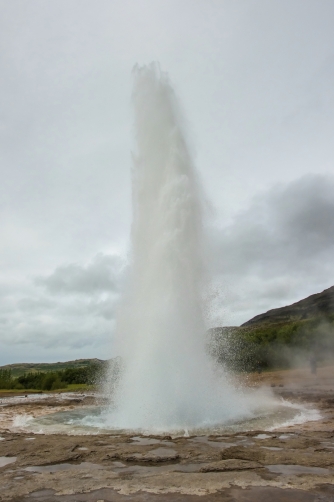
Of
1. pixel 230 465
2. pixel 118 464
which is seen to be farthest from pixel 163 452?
pixel 230 465

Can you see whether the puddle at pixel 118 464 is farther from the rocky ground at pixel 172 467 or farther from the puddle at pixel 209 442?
the puddle at pixel 209 442

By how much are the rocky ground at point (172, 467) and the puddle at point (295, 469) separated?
2cm

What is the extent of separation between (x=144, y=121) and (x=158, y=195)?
5.06m

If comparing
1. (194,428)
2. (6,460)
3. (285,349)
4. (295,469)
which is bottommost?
(295,469)

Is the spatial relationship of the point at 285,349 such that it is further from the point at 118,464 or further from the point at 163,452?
the point at 118,464

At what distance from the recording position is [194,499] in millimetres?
5266

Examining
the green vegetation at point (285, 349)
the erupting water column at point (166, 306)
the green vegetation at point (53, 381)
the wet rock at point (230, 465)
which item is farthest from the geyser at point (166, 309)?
the green vegetation at point (53, 381)

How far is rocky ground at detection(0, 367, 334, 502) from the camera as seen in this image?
5551 millimetres

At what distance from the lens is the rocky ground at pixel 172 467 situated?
555 centimetres

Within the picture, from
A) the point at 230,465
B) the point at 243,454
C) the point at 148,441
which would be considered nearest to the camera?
the point at 230,465

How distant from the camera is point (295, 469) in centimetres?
672

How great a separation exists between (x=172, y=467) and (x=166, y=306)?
8744 millimetres

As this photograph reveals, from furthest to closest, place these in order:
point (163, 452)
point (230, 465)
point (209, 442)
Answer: point (209, 442) < point (163, 452) < point (230, 465)

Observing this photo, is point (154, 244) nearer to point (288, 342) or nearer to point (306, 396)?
point (306, 396)
